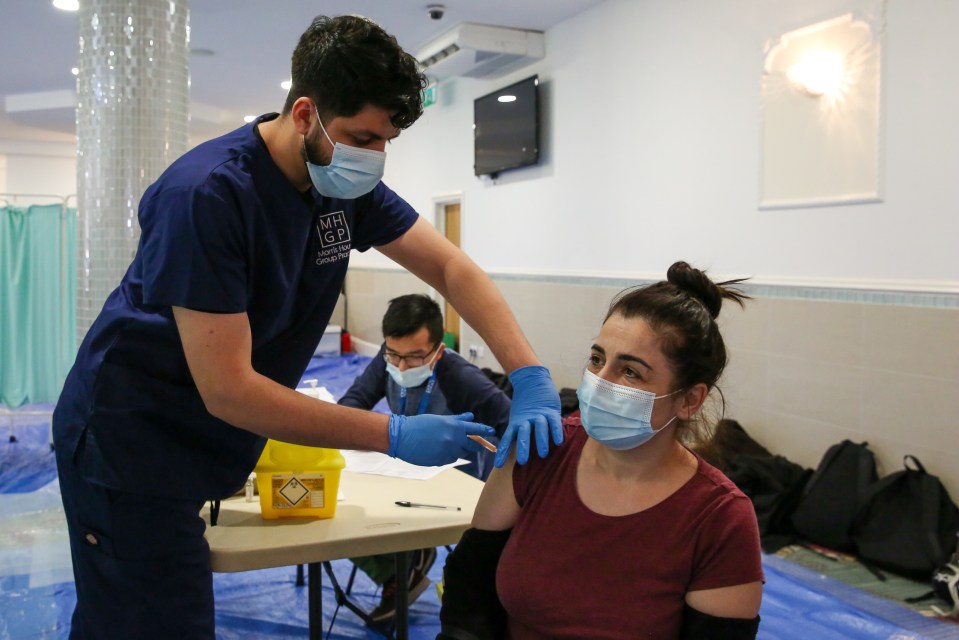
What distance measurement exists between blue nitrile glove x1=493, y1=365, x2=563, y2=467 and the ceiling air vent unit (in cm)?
402

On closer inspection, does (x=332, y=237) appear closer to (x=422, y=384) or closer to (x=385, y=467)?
(x=385, y=467)

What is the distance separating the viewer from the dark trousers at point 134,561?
130cm

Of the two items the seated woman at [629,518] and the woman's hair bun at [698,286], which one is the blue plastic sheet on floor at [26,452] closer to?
the seated woman at [629,518]

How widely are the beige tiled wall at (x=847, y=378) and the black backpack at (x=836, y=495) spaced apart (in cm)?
10

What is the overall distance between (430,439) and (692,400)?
0.46m

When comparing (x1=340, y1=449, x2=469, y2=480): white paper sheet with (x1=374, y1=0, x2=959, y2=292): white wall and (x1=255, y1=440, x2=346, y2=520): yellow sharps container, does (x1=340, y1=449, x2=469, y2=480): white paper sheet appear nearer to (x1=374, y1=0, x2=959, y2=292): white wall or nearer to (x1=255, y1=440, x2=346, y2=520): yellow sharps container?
(x1=255, y1=440, x2=346, y2=520): yellow sharps container

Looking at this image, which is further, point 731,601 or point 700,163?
point 700,163

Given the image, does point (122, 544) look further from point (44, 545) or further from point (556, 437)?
point (44, 545)

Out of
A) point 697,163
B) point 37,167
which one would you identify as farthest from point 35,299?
point 37,167

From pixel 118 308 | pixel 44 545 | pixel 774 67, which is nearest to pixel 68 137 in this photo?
pixel 44 545

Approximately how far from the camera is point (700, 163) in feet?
13.5

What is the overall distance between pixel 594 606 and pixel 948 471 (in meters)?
2.38

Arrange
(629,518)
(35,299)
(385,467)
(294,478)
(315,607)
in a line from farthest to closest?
(35,299), (385,467), (315,607), (294,478), (629,518)

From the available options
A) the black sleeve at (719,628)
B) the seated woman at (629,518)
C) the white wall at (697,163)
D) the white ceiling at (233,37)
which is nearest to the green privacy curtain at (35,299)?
the white ceiling at (233,37)
